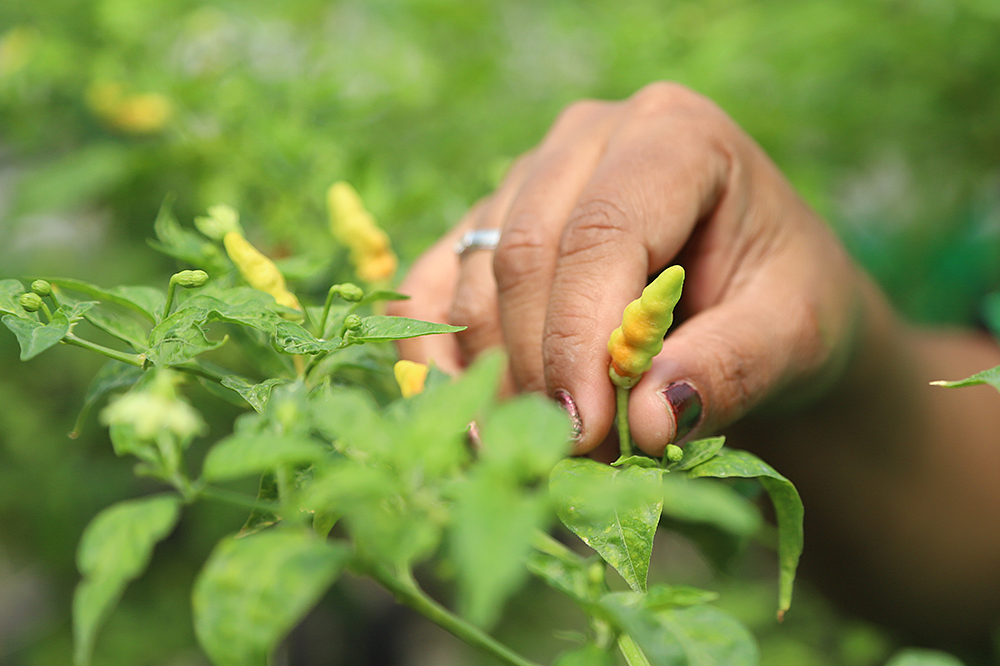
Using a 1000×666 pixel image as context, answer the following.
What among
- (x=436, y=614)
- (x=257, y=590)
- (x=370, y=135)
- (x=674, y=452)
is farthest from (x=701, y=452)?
(x=370, y=135)

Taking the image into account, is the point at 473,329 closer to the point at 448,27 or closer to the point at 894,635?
the point at 448,27

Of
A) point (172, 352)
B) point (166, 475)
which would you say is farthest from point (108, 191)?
point (166, 475)

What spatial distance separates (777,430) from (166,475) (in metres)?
1.03

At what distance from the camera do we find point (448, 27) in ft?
5.82

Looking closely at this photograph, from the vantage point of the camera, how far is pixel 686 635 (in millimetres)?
411

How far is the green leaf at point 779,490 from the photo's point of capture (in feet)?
1.67

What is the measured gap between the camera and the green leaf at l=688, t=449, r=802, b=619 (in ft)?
1.67

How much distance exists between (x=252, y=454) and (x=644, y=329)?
0.30 meters

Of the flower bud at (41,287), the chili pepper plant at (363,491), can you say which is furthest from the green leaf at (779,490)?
the flower bud at (41,287)

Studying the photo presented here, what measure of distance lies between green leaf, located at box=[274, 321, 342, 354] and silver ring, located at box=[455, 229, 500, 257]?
1.30 ft

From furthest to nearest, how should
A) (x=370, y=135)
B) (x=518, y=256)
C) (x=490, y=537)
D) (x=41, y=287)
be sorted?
(x=370, y=135) < (x=518, y=256) < (x=41, y=287) < (x=490, y=537)

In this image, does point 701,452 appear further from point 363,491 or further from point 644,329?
point 363,491

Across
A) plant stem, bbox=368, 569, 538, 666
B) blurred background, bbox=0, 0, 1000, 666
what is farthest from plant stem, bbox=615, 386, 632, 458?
blurred background, bbox=0, 0, 1000, 666

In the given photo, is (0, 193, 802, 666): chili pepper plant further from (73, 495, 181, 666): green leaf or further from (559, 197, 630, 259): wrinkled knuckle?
(559, 197, 630, 259): wrinkled knuckle
